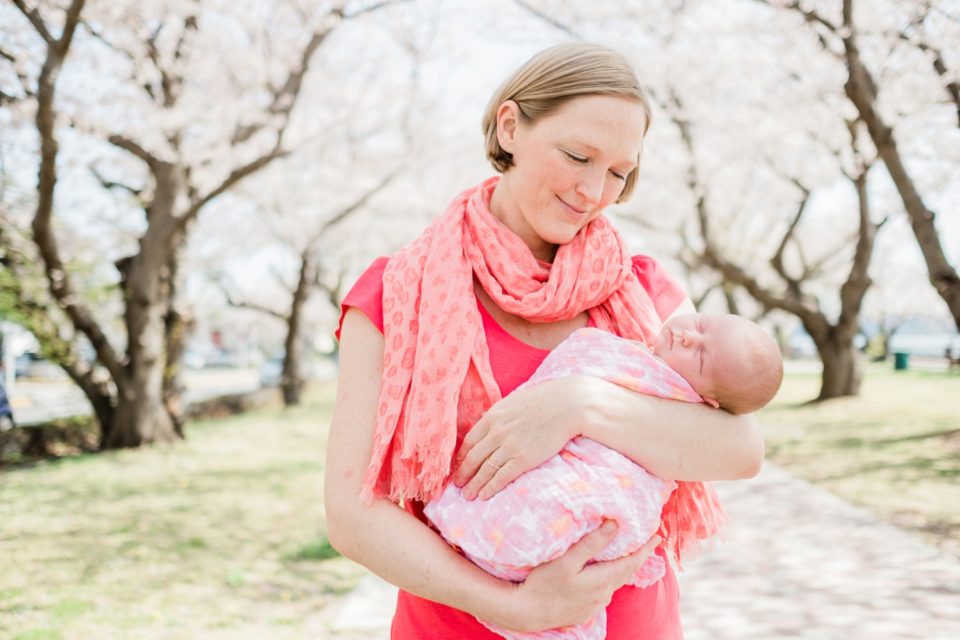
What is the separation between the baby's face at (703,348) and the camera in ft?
4.97

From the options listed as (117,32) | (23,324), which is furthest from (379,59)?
(23,324)

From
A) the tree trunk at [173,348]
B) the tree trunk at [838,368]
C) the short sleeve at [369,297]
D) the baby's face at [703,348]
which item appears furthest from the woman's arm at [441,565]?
the tree trunk at [838,368]

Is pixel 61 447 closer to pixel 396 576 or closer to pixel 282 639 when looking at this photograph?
pixel 282 639

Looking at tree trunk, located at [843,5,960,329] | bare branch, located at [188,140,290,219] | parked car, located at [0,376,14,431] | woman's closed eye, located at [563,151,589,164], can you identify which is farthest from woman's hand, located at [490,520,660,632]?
parked car, located at [0,376,14,431]

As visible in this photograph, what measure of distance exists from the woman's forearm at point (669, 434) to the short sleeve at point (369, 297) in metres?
0.42

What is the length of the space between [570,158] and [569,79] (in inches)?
5.7

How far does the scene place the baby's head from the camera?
4.97 feet

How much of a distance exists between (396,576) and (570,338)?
553mm

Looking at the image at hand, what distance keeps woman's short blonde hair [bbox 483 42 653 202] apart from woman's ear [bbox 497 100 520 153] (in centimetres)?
Result: 2

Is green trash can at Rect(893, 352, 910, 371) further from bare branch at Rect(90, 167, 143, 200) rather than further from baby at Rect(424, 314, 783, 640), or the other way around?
baby at Rect(424, 314, 783, 640)

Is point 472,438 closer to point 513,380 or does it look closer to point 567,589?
point 513,380

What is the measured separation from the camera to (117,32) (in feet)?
31.7

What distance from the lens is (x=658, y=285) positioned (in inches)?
65.6

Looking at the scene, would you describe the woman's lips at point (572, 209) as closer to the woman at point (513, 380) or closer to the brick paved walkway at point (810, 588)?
the woman at point (513, 380)
